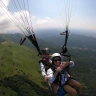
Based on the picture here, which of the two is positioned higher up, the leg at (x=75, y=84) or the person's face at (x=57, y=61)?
the person's face at (x=57, y=61)

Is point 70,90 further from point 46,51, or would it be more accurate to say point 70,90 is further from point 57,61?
point 46,51

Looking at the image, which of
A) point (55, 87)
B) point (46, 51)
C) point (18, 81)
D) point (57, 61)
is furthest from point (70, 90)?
point (18, 81)

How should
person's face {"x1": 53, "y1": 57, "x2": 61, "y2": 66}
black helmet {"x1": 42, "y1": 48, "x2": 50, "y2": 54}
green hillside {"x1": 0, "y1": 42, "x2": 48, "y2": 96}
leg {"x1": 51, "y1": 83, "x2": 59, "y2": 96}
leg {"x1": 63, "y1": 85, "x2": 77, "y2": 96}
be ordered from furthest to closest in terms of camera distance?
green hillside {"x1": 0, "y1": 42, "x2": 48, "y2": 96} → black helmet {"x1": 42, "y1": 48, "x2": 50, "y2": 54} → leg {"x1": 51, "y1": 83, "x2": 59, "y2": 96} → person's face {"x1": 53, "y1": 57, "x2": 61, "y2": 66} → leg {"x1": 63, "y1": 85, "x2": 77, "y2": 96}

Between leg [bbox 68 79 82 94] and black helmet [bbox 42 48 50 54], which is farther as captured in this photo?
black helmet [bbox 42 48 50 54]

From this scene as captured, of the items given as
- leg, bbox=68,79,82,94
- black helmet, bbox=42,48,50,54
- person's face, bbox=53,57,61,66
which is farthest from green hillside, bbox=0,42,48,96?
person's face, bbox=53,57,61,66

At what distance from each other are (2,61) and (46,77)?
197893mm

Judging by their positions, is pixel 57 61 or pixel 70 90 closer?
pixel 70 90

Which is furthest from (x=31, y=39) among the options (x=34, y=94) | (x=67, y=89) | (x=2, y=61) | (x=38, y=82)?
(x=2, y=61)

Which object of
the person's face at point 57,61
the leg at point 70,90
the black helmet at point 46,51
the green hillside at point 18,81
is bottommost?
the green hillside at point 18,81

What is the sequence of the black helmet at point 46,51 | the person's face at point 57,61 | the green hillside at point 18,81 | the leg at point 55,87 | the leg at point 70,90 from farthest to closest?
the green hillside at point 18,81
the black helmet at point 46,51
the leg at point 55,87
the person's face at point 57,61
the leg at point 70,90

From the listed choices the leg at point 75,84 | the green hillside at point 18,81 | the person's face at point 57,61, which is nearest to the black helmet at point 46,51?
the person's face at point 57,61

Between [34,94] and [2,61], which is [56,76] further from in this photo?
[2,61]

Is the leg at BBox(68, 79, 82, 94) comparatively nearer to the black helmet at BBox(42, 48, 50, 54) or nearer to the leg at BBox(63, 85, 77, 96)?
the leg at BBox(63, 85, 77, 96)

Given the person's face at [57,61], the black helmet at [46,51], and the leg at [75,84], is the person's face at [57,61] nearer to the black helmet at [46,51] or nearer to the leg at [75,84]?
the leg at [75,84]
